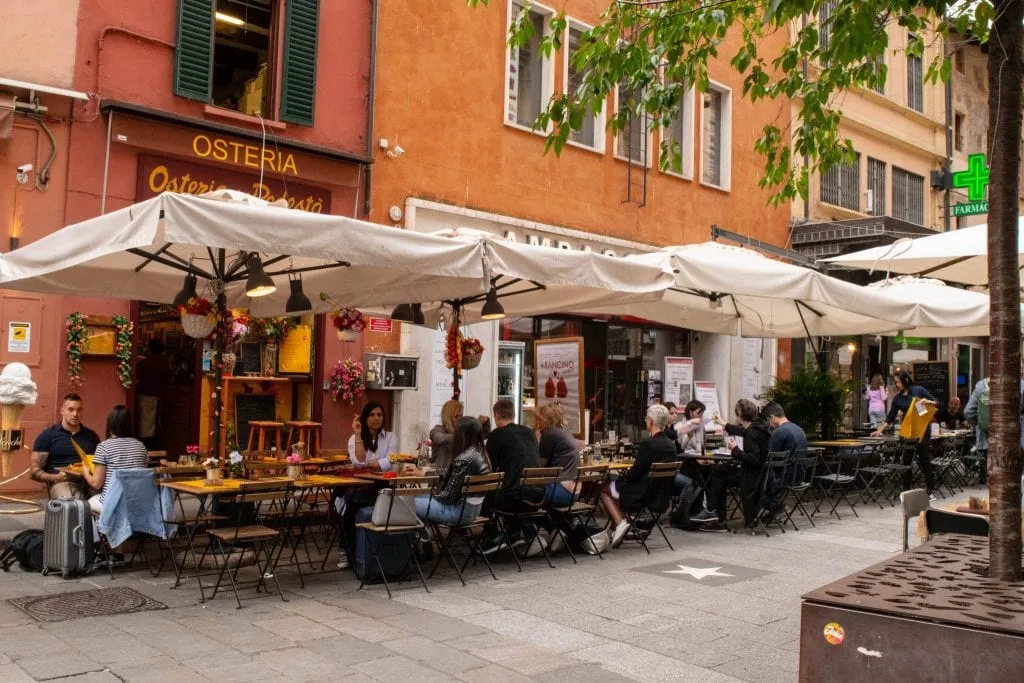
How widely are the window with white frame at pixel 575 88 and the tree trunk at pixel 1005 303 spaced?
11.2 metres

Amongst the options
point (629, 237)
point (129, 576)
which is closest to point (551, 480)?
point (129, 576)

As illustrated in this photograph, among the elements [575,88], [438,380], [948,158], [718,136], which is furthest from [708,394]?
[948,158]

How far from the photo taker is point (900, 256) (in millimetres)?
10742

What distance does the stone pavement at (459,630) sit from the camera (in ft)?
16.5

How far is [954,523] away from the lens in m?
5.36

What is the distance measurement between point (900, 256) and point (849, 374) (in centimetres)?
1147

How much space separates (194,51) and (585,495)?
6812mm

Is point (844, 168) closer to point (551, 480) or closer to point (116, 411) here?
point (551, 480)

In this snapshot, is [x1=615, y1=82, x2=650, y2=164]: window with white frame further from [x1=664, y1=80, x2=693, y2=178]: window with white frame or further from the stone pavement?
the stone pavement

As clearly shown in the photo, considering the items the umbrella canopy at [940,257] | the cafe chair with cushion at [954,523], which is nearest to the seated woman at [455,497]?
the cafe chair with cushion at [954,523]

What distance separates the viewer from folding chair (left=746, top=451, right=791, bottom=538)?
9.91 meters

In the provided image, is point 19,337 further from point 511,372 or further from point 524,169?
point 524,169

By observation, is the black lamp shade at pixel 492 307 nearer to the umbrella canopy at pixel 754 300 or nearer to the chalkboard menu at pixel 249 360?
the umbrella canopy at pixel 754 300

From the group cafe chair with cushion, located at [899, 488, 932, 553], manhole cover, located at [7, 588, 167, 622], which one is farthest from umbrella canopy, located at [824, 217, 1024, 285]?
manhole cover, located at [7, 588, 167, 622]
